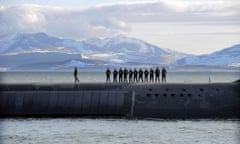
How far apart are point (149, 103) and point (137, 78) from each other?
32.0 ft

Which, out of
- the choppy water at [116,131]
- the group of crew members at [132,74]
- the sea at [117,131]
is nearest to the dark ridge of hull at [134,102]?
the sea at [117,131]

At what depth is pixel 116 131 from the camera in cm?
5100

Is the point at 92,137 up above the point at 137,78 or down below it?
below

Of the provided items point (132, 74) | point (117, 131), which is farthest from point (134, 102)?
point (117, 131)

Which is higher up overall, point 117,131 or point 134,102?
point 134,102

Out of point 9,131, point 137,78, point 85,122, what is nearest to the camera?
point 9,131

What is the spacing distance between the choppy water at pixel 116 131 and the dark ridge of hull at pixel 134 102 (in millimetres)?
1725

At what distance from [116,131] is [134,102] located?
26.7 feet

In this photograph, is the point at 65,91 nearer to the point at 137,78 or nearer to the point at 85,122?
the point at 85,122

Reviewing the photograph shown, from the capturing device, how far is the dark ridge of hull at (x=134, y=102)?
58250mm

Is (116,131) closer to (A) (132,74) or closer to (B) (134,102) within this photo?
(B) (134,102)

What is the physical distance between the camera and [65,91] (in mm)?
60312

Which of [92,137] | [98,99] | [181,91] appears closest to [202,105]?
[181,91]

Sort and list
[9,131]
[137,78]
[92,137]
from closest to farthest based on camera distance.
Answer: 1. [92,137]
2. [9,131]
3. [137,78]
